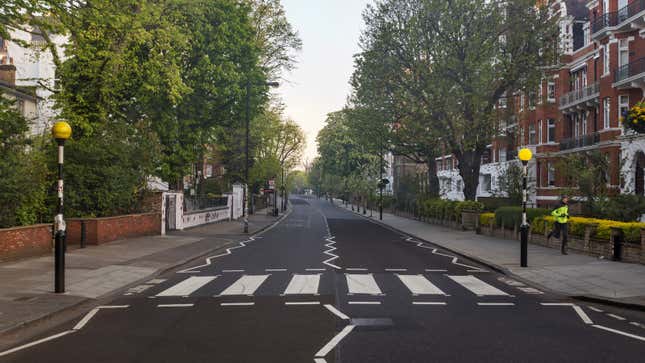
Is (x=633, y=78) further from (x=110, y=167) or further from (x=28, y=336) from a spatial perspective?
(x=28, y=336)

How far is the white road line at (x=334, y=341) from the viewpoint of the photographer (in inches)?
261

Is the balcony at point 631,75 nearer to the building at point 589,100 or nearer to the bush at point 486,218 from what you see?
the building at point 589,100

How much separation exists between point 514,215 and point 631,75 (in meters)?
13.5

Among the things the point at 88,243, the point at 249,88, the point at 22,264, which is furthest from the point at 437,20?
the point at 22,264

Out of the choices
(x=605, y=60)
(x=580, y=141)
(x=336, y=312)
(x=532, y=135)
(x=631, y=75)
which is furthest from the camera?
(x=532, y=135)

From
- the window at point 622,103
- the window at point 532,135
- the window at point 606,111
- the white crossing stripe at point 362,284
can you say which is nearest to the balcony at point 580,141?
the window at point 606,111

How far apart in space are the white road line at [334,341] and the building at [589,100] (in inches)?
842

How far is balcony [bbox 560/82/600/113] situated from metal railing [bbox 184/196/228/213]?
1079 inches

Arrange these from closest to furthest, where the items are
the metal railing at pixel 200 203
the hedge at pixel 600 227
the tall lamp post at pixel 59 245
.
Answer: the tall lamp post at pixel 59 245 → the hedge at pixel 600 227 → the metal railing at pixel 200 203

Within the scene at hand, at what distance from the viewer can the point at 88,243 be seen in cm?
1964

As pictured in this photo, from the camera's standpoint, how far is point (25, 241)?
621 inches

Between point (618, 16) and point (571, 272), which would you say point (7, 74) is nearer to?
point (571, 272)

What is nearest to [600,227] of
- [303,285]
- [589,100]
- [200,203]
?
[303,285]

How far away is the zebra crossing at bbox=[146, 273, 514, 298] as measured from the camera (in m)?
10.9
